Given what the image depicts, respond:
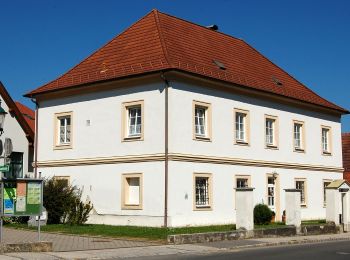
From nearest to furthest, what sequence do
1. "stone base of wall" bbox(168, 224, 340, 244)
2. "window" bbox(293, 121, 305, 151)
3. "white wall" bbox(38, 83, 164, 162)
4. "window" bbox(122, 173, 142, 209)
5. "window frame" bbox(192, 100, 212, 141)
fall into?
"stone base of wall" bbox(168, 224, 340, 244) → "white wall" bbox(38, 83, 164, 162) → "window" bbox(122, 173, 142, 209) → "window frame" bbox(192, 100, 212, 141) → "window" bbox(293, 121, 305, 151)

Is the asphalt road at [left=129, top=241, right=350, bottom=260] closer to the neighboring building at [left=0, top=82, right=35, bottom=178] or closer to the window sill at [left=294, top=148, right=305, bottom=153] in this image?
the window sill at [left=294, top=148, right=305, bottom=153]

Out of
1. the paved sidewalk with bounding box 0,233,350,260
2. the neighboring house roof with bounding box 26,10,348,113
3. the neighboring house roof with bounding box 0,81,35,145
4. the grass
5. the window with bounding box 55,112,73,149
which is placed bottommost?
the paved sidewalk with bounding box 0,233,350,260

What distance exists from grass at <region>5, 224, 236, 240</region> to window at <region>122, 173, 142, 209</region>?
1.34 meters

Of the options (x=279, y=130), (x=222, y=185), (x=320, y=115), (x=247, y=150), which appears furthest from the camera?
(x=320, y=115)

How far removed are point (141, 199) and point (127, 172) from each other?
1.52 metres

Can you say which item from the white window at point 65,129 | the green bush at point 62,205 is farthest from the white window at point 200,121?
the white window at point 65,129

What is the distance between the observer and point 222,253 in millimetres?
18422

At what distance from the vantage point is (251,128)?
Result: 101ft

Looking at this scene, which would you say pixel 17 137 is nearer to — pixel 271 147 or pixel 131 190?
pixel 131 190

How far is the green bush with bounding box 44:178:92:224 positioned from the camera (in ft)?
92.0

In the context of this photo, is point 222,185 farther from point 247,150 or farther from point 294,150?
point 294,150

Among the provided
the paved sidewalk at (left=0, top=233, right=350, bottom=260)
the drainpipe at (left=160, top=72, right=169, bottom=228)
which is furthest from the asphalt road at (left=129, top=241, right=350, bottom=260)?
the drainpipe at (left=160, top=72, right=169, bottom=228)

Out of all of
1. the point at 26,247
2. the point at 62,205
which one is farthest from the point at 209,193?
the point at 26,247

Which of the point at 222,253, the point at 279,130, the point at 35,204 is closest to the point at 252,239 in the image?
the point at 222,253
